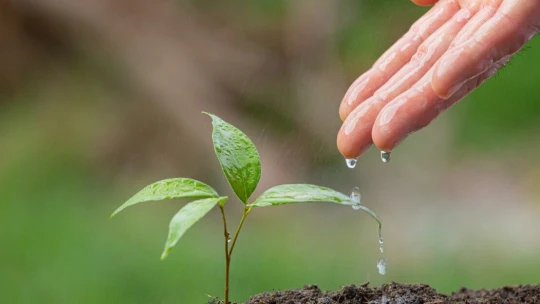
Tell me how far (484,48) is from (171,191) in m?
0.44

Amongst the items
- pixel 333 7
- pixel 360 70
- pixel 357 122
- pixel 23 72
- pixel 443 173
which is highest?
pixel 333 7

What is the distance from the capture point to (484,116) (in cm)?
266

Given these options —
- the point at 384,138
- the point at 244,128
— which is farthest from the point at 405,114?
the point at 244,128

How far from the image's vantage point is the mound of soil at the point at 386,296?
0.74 meters

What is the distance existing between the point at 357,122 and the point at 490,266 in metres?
1.22

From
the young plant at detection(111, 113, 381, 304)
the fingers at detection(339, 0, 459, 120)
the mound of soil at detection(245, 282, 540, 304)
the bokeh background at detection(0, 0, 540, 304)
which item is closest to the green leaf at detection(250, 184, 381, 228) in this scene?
the young plant at detection(111, 113, 381, 304)

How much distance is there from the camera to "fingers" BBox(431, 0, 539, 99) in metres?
0.77

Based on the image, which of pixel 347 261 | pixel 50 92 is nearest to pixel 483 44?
pixel 347 261

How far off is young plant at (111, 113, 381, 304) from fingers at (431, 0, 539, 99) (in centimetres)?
25

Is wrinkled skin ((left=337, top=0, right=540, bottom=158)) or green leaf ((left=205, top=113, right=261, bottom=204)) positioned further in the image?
wrinkled skin ((left=337, top=0, right=540, bottom=158))

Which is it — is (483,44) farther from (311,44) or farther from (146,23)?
(146,23)

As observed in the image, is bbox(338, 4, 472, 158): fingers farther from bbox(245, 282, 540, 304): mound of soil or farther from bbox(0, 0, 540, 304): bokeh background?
bbox(0, 0, 540, 304): bokeh background

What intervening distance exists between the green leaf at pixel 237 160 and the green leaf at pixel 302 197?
26 millimetres

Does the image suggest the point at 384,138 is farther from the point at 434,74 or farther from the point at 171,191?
the point at 171,191
